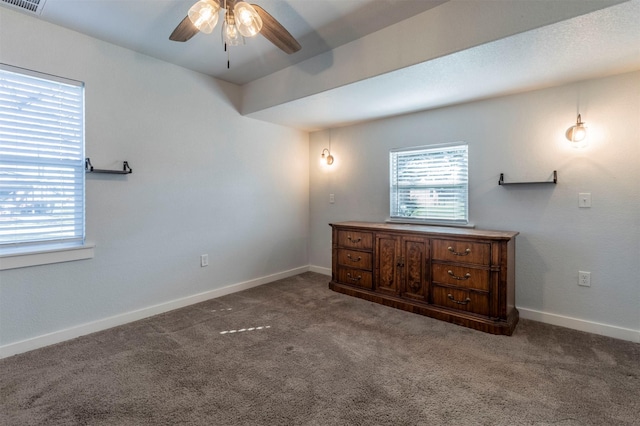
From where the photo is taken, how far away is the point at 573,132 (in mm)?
2613

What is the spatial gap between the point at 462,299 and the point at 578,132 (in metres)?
1.76

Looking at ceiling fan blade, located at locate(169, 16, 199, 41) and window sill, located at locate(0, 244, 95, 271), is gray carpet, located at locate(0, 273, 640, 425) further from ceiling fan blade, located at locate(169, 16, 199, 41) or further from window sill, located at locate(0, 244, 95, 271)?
ceiling fan blade, located at locate(169, 16, 199, 41)

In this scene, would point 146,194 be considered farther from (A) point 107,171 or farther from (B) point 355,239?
(B) point 355,239

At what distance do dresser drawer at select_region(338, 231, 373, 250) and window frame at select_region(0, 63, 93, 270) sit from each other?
8.30ft

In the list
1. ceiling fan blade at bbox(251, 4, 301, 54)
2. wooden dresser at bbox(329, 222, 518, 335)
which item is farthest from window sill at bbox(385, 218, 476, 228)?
ceiling fan blade at bbox(251, 4, 301, 54)

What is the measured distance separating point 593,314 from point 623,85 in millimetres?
1944

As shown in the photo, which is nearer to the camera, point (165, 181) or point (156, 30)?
point (156, 30)

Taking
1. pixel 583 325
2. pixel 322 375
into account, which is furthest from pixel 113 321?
pixel 583 325

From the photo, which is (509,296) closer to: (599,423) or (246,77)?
(599,423)

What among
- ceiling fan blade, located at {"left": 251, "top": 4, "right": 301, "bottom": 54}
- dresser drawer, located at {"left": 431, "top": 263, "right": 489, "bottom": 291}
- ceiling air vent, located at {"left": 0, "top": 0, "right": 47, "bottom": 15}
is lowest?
dresser drawer, located at {"left": 431, "top": 263, "right": 489, "bottom": 291}

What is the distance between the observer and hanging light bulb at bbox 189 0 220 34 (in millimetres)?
1636

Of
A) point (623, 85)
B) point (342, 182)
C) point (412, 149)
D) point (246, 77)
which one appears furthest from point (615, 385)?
point (246, 77)

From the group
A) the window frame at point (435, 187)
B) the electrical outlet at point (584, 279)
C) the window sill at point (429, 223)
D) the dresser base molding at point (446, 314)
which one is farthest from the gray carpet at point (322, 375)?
the window frame at point (435, 187)

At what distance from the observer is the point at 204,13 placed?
5.46ft
